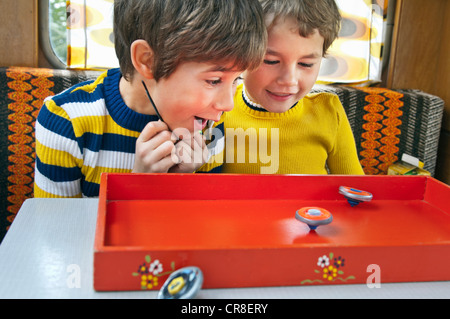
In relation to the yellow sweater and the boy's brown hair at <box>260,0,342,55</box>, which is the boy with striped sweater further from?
the yellow sweater

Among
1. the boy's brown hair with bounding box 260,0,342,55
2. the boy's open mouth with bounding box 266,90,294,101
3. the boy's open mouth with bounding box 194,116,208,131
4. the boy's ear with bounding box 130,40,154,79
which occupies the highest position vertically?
the boy's brown hair with bounding box 260,0,342,55

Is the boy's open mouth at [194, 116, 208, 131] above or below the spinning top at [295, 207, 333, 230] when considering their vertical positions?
above

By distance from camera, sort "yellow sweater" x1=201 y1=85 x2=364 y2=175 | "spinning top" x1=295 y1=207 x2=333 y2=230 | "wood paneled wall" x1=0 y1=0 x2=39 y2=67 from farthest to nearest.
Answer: "wood paneled wall" x1=0 y1=0 x2=39 y2=67, "yellow sweater" x1=201 y1=85 x2=364 y2=175, "spinning top" x1=295 y1=207 x2=333 y2=230

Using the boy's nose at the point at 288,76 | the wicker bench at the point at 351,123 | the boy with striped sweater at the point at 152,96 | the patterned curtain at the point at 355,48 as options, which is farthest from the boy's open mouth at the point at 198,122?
the patterned curtain at the point at 355,48

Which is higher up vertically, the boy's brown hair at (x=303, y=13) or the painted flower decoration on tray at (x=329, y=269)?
the boy's brown hair at (x=303, y=13)

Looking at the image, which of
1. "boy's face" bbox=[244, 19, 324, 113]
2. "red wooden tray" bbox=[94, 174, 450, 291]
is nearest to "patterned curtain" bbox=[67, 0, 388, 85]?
"boy's face" bbox=[244, 19, 324, 113]

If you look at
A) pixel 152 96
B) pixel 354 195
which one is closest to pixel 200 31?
pixel 152 96

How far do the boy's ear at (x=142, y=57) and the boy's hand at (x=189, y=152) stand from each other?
19cm

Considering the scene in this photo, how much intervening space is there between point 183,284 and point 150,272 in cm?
5

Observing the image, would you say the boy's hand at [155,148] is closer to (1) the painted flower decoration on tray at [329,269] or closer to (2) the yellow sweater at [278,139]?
(2) the yellow sweater at [278,139]

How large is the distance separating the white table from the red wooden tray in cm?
1

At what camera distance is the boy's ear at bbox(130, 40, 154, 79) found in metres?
0.86

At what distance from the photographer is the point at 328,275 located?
1.96 feet

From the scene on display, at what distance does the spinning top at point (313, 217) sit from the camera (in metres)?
0.69
